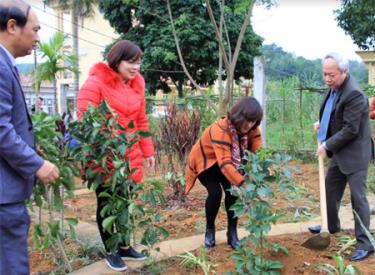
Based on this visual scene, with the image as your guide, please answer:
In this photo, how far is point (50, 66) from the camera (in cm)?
379

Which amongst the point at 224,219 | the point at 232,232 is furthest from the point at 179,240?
the point at 224,219

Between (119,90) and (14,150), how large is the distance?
1.30m

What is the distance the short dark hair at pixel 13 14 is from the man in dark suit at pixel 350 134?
2.23m

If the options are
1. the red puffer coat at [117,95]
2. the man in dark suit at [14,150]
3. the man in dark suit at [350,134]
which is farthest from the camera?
the man in dark suit at [350,134]

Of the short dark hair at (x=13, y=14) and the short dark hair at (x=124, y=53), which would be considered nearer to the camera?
the short dark hair at (x=13, y=14)

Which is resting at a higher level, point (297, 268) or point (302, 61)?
point (302, 61)

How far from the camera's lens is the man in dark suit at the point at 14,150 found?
2148 mm

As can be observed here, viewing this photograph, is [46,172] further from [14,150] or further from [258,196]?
[258,196]

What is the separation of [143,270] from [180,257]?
322 mm

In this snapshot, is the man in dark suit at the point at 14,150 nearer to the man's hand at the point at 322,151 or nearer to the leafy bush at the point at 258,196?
the leafy bush at the point at 258,196

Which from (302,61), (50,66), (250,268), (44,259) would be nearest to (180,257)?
(250,268)

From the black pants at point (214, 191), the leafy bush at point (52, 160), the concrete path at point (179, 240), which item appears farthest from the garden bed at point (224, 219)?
the leafy bush at point (52, 160)

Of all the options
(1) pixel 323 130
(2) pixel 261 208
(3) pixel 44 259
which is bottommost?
(3) pixel 44 259

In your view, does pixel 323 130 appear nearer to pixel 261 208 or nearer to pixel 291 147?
pixel 261 208
